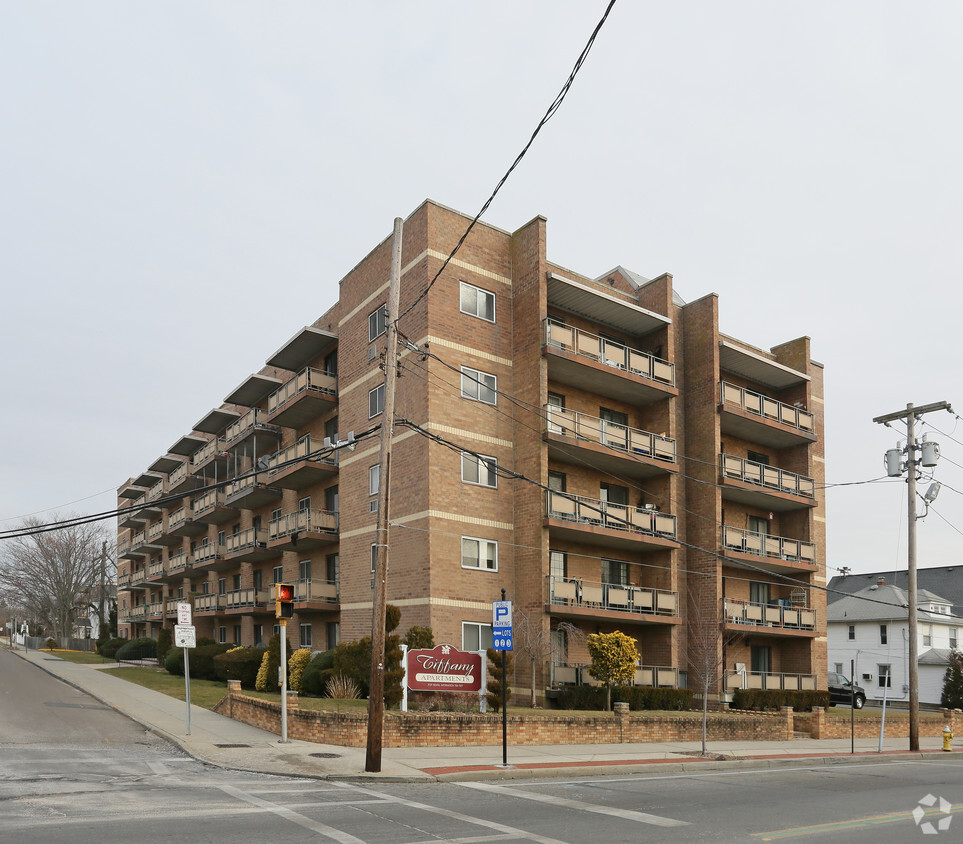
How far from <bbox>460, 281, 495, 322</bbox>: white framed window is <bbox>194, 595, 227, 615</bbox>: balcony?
73.1ft

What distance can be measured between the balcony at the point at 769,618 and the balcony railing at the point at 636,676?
3543 mm

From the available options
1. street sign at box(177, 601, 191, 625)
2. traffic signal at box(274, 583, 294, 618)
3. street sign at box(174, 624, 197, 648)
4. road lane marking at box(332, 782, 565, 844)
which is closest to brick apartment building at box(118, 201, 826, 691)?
street sign at box(177, 601, 191, 625)

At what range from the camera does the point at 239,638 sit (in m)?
45.9

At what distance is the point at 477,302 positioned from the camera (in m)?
30.5

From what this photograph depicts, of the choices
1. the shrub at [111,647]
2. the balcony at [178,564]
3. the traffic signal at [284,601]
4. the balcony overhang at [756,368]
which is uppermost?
the balcony overhang at [756,368]

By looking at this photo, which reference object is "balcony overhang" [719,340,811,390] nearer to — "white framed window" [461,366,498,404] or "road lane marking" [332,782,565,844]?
"white framed window" [461,366,498,404]

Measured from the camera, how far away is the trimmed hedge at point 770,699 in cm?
3316

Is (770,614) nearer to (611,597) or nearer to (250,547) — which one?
(611,597)

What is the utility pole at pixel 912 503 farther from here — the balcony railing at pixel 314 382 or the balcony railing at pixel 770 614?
the balcony railing at pixel 314 382

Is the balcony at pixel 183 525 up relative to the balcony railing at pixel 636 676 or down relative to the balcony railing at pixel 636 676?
up

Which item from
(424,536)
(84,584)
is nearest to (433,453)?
(424,536)

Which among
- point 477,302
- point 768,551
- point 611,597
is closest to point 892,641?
point 768,551

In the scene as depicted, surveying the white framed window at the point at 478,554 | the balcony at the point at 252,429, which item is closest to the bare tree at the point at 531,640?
the white framed window at the point at 478,554

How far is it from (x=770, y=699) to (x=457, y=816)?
2516 cm
